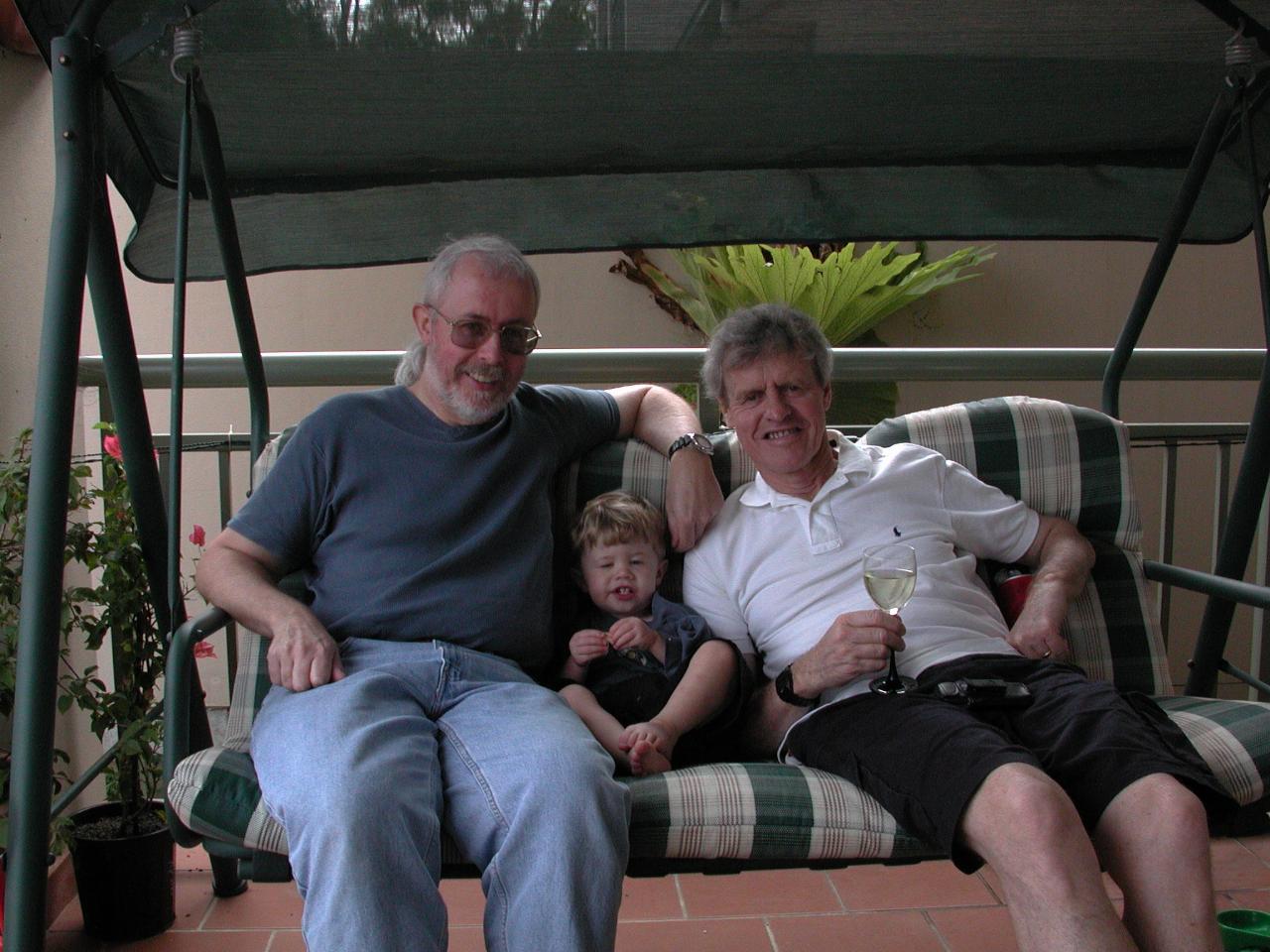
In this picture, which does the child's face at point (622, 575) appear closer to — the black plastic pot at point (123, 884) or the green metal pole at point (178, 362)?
the green metal pole at point (178, 362)

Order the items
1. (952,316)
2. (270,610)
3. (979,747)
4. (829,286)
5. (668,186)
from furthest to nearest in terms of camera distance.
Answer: (952,316) → (829,286) → (668,186) → (270,610) → (979,747)

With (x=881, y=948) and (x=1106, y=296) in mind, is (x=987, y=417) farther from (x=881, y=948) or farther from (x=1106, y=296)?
(x=1106, y=296)

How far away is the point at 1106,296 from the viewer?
208 inches

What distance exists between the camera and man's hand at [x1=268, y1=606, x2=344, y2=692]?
1748mm

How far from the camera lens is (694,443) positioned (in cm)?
217

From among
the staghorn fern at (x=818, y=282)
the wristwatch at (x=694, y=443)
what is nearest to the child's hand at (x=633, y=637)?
the wristwatch at (x=694, y=443)

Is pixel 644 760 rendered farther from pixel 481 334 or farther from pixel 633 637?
pixel 481 334

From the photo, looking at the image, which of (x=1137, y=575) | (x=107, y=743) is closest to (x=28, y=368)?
(x=107, y=743)

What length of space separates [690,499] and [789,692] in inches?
15.6

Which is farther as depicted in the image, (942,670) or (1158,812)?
(942,670)

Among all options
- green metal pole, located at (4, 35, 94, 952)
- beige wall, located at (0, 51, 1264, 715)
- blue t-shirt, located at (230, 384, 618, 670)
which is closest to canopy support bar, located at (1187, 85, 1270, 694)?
blue t-shirt, located at (230, 384, 618, 670)

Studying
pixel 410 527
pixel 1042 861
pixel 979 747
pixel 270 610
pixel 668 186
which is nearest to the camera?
pixel 1042 861

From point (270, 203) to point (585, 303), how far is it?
9.39 ft

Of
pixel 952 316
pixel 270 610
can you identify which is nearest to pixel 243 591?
pixel 270 610
